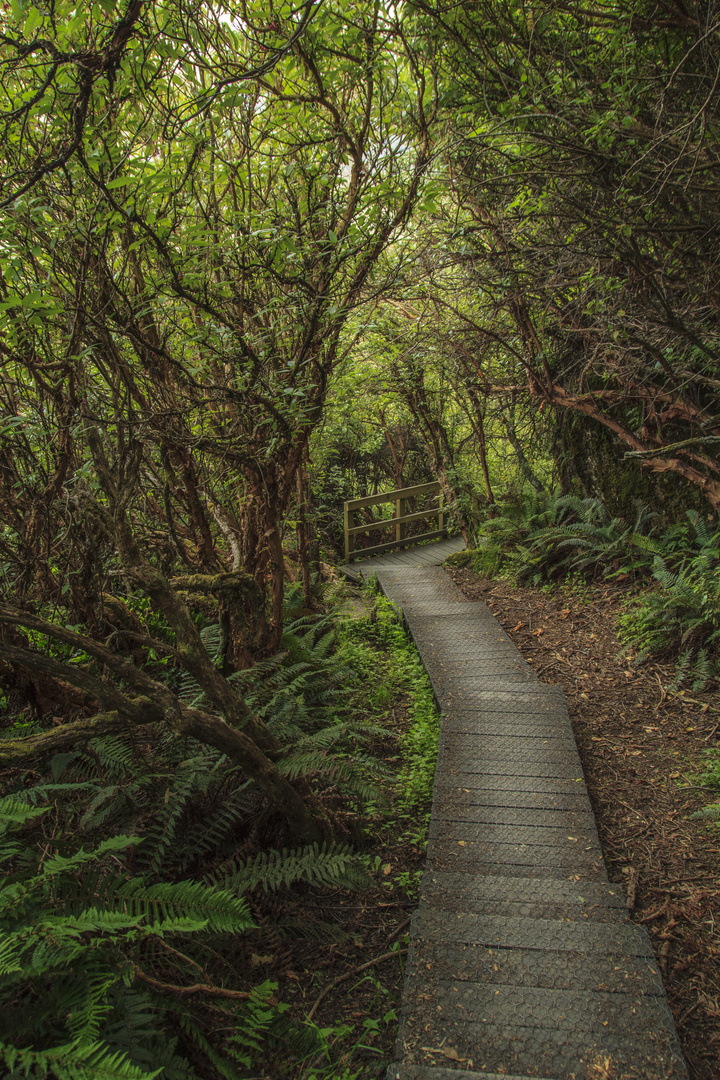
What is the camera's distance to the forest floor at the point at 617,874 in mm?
2137

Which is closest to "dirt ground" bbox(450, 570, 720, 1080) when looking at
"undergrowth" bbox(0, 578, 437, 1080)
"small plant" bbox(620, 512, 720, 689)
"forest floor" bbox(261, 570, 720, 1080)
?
"forest floor" bbox(261, 570, 720, 1080)

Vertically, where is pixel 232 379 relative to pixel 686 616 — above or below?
above

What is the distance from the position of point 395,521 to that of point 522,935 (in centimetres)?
910

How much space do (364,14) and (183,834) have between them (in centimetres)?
416

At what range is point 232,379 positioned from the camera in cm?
361

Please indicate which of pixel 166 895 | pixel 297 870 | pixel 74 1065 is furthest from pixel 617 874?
pixel 74 1065

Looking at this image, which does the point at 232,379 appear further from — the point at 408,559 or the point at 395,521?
the point at 395,521

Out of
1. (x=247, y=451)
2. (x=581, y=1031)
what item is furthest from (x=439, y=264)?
(x=581, y=1031)

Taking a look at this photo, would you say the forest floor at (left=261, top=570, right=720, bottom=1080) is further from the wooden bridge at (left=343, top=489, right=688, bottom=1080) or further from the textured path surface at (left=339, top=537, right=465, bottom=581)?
the textured path surface at (left=339, top=537, right=465, bottom=581)

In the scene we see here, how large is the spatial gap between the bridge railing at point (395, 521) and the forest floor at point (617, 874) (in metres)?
5.71

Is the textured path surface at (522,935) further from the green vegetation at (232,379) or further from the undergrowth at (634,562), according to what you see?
the undergrowth at (634,562)

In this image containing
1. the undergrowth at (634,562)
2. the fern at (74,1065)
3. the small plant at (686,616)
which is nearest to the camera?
the fern at (74,1065)

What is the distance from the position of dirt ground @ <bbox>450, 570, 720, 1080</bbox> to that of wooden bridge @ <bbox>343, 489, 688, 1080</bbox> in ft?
0.91

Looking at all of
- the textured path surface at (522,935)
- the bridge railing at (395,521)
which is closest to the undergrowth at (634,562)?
the textured path surface at (522,935)
